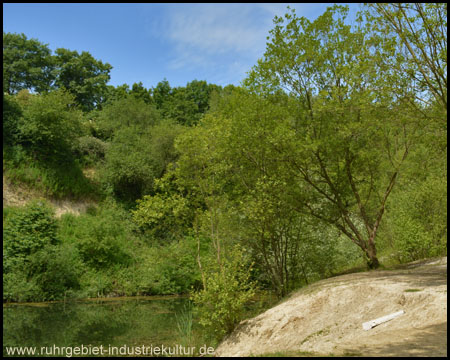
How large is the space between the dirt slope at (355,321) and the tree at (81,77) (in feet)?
152

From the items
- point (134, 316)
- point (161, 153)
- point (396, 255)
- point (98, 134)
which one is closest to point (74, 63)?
point (98, 134)

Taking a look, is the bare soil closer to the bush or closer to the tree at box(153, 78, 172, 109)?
the bush

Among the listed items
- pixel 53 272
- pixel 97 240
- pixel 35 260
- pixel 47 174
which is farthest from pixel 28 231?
pixel 47 174

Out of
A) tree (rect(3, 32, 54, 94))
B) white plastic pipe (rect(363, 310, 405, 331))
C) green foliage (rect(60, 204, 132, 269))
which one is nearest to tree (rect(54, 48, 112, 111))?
tree (rect(3, 32, 54, 94))

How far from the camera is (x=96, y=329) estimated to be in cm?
1441

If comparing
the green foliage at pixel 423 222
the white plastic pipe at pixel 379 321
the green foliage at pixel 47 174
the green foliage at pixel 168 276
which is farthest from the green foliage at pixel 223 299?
the green foliage at pixel 47 174

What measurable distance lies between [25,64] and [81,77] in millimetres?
8002

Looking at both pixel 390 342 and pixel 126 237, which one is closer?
pixel 390 342

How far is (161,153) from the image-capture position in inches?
1358

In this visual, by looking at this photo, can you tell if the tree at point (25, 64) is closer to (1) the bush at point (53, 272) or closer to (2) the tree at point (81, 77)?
(2) the tree at point (81, 77)

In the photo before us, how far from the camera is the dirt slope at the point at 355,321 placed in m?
6.68

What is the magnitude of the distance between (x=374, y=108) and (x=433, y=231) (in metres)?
8.51

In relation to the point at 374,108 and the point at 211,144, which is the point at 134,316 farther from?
the point at 374,108

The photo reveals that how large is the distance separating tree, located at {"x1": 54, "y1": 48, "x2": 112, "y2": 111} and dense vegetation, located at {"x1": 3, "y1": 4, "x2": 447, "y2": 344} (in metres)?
24.8
